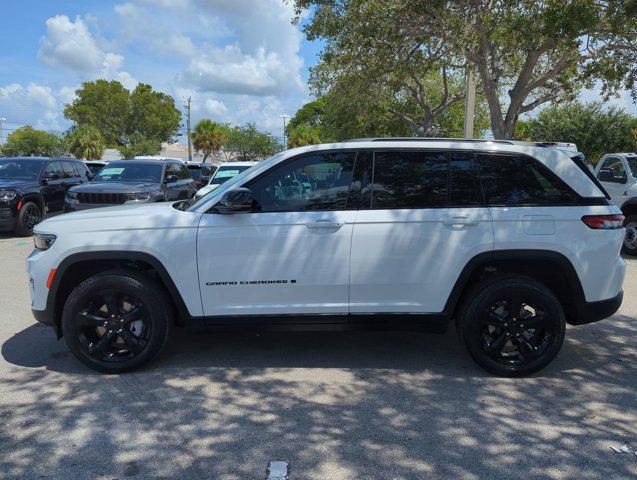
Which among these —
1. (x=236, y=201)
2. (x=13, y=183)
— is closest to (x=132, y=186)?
(x=13, y=183)

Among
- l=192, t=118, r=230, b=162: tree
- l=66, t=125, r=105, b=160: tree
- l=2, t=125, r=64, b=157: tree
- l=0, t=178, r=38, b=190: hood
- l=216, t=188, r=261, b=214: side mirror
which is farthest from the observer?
l=192, t=118, r=230, b=162: tree

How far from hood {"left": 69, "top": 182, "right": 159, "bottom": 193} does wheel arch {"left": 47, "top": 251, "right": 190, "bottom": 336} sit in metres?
6.54

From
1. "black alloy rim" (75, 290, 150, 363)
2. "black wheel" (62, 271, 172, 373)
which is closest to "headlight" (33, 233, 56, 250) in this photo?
"black wheel" (62, 271, 172, 373)

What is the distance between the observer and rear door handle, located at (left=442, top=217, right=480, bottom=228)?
4.10m

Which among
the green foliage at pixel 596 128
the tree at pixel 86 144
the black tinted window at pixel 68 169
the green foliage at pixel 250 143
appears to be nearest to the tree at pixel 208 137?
the green foliage at pixel 250 143

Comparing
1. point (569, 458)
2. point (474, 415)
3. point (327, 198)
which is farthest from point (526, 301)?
point (327, 198)

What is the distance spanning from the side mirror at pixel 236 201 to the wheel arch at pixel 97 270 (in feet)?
2.17

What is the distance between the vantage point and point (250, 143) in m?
68.6

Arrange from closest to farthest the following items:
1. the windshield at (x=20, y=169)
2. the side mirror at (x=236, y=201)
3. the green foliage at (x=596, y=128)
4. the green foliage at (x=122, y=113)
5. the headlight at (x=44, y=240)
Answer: the side mirror at (x=236, y=201)
the headlight at (x=44, y=240)
the windshield at (x=20, y=169)
the green foliage at (x=596, y=128)
the green foliage at (x=122, y=113)

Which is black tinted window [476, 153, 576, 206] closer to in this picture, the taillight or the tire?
the taillight

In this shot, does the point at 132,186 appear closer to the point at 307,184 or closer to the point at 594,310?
the point at 307,184

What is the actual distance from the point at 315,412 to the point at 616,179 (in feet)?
29.5

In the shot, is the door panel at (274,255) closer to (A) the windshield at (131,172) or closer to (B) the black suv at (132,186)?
(B) the black suv at (132,186)

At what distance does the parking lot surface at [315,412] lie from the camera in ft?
9.96
